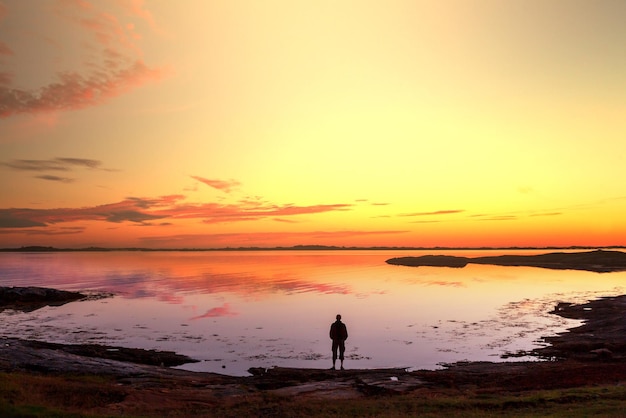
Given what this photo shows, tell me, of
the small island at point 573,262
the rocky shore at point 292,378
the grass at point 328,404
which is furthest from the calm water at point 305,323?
the small island at point 573,262

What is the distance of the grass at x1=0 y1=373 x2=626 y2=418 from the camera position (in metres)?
17.3

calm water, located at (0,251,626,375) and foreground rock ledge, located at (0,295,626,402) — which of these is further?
calm water, located at (0,251,626,375)

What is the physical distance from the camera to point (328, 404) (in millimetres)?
20125

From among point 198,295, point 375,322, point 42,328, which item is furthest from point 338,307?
point 42,328

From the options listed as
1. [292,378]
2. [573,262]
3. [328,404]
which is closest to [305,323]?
[292,378]

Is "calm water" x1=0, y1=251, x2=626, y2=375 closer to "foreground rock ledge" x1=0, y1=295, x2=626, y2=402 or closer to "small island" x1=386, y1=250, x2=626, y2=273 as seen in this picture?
"foreground rock ledge" x1=0, y1=295, x2=626, y2=402

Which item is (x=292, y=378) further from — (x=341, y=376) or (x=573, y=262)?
(x=573, y=262)

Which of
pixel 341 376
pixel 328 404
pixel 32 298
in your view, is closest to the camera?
pixel 328 404

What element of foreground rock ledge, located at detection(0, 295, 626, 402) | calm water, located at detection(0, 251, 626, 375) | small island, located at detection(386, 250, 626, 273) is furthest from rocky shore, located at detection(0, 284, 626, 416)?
small island, located at detection(386, 250, 626, 273)

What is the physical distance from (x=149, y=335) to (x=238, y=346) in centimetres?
1026

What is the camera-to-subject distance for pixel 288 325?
1909 inches

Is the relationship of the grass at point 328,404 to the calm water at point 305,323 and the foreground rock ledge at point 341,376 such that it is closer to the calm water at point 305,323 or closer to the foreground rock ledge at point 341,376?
the foreground rock ledge at point 341,376

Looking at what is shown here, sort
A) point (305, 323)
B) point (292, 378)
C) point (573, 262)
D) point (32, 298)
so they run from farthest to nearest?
point (573, 262)
point (32, 298)
point (305, 323)
point (292, 378)

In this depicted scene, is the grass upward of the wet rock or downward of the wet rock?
upward
